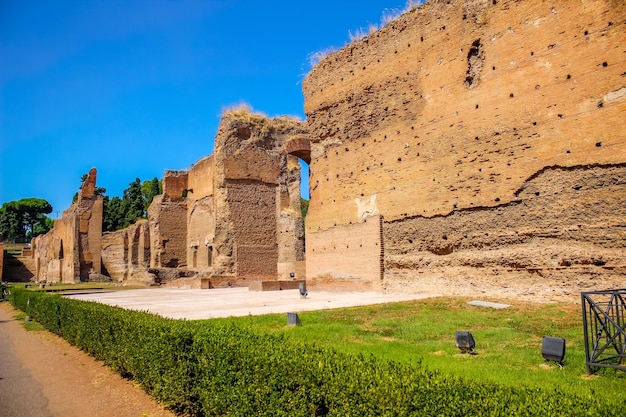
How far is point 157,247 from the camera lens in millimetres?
35375

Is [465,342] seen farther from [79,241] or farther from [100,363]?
[79,241]

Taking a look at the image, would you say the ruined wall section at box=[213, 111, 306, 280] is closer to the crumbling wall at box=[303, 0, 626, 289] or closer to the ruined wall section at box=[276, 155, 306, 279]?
the ruined wall section at box=[276, 155, 306, 279]

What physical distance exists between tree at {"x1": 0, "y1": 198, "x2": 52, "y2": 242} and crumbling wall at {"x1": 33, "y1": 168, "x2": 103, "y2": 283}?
4290 centimetres

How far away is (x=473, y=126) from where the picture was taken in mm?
12078

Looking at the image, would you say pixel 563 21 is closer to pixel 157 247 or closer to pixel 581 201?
pixel 581 201

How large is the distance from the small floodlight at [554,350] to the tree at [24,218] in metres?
92.1

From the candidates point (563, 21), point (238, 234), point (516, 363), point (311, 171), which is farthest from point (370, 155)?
point (238, 234)

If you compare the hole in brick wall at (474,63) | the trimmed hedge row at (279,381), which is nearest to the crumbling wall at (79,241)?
the hole in brick wall at (474,63)

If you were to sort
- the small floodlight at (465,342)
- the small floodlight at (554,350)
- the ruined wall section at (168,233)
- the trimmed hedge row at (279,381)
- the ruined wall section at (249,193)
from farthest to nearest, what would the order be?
the ruined wall section at (168,233), the ruined wall section at (249,193), the small floodlight at (465,342), the small floodlight at (554,350), the trimmed hedge row at (279,381)

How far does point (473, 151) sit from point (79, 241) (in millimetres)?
37492

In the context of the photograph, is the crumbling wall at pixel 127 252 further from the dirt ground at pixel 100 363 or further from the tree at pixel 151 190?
the dirt ground at pixel 100 363

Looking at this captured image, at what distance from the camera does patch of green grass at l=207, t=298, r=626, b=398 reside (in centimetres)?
466

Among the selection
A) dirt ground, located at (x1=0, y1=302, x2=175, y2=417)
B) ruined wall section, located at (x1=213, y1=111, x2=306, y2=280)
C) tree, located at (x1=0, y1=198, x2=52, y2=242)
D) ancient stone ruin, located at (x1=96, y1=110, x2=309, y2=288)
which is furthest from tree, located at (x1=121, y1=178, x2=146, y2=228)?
dirt ground, located at (x1=0, y1=302, x2=175, y2=417)

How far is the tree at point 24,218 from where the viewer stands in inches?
3199
